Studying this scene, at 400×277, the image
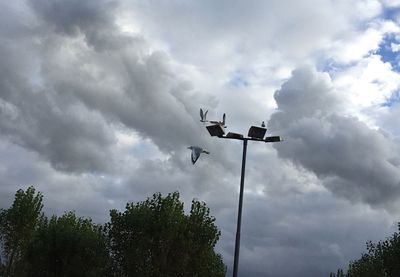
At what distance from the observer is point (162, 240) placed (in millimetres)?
44469

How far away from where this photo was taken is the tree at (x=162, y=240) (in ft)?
145

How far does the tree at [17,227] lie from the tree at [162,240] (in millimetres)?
15362

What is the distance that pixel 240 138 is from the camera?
2328cm

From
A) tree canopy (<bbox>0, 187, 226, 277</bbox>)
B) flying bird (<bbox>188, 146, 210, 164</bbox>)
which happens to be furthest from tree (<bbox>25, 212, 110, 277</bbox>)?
flying bird (<bbox>188, 146, 210, 164</bbox>)

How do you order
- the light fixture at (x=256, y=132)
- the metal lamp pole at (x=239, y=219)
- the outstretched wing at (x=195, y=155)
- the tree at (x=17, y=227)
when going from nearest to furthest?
the metal lamp pole at (x=239, y=219) → the light fixture at (x=256, y=132) → the outstretched wing at (x=195, y=155) → the tree at (x=17, y=227)

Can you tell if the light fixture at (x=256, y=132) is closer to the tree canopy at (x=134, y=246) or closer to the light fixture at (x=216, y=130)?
the light fixture at (x=216, y=130)

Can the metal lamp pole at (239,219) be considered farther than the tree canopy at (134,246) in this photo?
No

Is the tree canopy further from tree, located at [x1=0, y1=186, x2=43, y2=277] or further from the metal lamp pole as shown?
the metal lamp pole

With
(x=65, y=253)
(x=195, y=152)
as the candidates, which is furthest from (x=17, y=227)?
(x=195, y=152)

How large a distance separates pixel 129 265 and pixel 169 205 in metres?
6.38

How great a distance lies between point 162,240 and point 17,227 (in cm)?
2181

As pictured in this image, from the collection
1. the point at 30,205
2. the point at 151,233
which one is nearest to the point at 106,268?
the point at 151,233

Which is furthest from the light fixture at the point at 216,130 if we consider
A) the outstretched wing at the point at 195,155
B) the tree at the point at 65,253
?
the tree at the point at 65,253

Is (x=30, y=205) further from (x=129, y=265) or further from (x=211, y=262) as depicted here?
(x=211, y=262)
